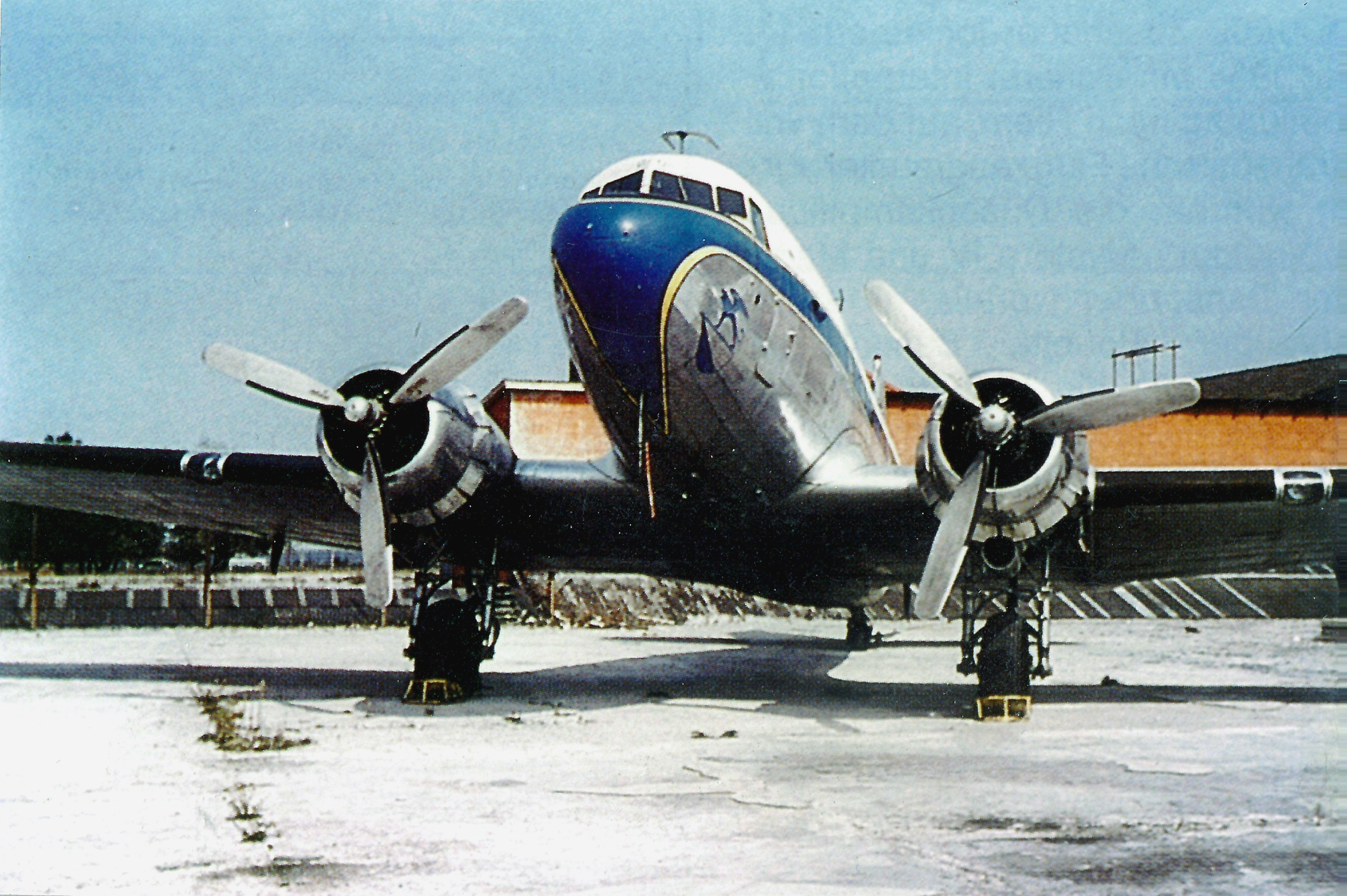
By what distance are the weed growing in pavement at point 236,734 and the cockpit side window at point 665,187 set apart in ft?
20.1

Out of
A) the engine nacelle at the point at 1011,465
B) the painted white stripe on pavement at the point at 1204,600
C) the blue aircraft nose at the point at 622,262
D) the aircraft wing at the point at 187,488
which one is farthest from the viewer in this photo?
the painted white stripe on pavement at the point at 1204,600

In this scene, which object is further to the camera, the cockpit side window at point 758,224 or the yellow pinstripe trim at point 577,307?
the cockpit side window at point 758,224

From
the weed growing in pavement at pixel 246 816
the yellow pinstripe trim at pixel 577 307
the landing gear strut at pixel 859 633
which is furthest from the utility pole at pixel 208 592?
the weed growing in pavement at pixel 246 816

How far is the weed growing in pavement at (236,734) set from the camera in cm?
995

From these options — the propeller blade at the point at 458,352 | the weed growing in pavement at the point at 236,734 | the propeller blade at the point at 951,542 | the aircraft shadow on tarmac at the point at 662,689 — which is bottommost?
the aircraft shadow on tarmac at the point at 662,689

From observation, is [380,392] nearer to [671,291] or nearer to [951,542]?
[671,291]

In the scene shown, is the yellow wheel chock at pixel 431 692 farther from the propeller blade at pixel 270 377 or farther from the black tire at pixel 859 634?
the black tire at pixel 859 634

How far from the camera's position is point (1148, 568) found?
16.2 metres

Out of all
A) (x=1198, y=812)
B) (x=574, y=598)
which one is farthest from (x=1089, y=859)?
(x=574, y=598)

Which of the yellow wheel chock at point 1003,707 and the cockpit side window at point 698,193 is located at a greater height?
the cockpit side window at point 698,193

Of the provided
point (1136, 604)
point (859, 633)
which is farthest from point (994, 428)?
point (1136, 604)

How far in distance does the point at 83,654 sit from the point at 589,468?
12.2 meters

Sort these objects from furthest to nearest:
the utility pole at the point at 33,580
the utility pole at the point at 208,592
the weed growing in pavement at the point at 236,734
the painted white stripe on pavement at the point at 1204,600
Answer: the painted white stripe on pavement at the point at 1204,600 < the utility pole at the point at 208,592 < the utility pole at the point at 33,580 < the weed growing in pavement at the point at 236,734

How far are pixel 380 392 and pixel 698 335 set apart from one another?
140 inches
